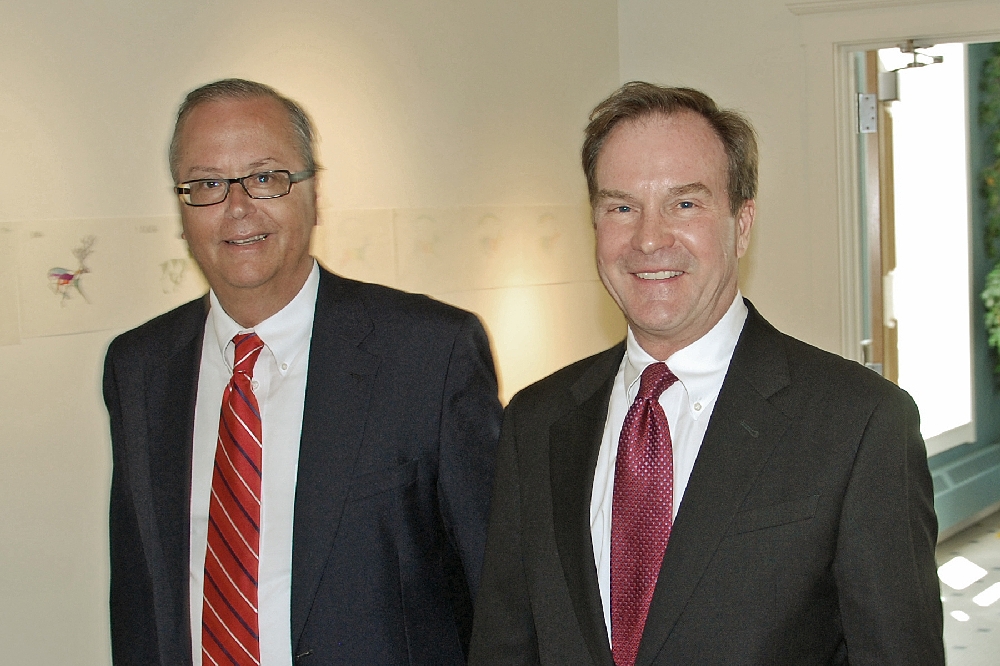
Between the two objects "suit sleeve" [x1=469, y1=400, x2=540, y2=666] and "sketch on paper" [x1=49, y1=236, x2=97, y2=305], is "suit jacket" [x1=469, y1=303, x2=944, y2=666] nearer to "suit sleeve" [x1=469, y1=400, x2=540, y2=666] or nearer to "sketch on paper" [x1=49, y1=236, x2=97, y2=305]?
"suit sleeve" [x1=469, y1=400, x2=540, y2=666]

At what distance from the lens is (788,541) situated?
1.49 meters

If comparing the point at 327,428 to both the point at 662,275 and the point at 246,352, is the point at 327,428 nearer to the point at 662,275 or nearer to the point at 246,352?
the point at 246,352

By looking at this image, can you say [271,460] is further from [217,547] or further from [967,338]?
[967,338]

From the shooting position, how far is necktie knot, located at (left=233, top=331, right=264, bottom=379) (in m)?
1.95

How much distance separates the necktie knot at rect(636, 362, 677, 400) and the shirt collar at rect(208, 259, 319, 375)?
652mm

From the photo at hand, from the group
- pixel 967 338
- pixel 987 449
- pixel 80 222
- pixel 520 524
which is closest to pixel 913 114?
pixel 967 338

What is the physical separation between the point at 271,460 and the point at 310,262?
1.23ft

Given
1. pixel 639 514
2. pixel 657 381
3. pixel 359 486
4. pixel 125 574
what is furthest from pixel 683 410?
pixel 125 574

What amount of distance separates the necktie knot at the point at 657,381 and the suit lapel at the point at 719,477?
0.09 meters

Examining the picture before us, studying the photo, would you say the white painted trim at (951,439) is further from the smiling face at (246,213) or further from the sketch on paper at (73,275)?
the smiling face at (246,213)

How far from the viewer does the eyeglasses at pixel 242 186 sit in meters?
1.91

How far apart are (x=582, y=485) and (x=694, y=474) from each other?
200 millimetres

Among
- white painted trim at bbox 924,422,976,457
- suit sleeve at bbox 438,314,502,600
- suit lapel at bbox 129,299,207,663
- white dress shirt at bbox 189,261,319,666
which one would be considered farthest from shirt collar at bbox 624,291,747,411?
white painted trim at bbox 924,422,976,457

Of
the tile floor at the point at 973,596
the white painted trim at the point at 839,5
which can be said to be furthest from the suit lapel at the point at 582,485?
the tile floor at the point at 973,596
